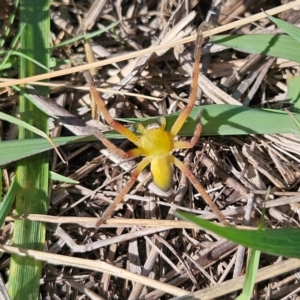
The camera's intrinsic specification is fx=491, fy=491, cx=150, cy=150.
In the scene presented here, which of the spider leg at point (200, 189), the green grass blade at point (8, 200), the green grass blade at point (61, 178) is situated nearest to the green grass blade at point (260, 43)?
the spider leg at point (200, 189)

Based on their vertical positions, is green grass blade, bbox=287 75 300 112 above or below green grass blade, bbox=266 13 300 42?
below

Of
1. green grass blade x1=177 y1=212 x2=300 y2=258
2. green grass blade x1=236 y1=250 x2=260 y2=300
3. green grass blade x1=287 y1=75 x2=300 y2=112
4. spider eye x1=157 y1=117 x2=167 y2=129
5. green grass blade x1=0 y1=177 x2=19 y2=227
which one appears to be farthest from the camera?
green grass blade x1=287 y1=75 x2=300 y2=112

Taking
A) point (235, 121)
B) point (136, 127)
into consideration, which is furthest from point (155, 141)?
point (235, 121)

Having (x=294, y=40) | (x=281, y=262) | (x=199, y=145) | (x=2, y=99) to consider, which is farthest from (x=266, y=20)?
(x=2, y=99)

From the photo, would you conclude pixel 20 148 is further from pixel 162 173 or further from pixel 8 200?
pixel 162 173

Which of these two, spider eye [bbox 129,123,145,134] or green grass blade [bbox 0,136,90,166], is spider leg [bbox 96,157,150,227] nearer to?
spider eye [bbox 129,123,145,134]

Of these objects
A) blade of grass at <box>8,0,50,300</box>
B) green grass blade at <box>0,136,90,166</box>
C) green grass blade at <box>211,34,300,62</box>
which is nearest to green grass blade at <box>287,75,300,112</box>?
green grass blade at <box>211,34,300,62</box>

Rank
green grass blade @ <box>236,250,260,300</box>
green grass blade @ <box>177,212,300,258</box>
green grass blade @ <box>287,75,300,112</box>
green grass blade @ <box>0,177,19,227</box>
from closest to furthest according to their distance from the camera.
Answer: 1. green grass blade @ <box>177,212,300,258</box>
2. green grass blade @ <box>236,250,260,300</box>
3. green grass blade @ <box>0,177,19,227</box>
4. green grass blade @ <box>287,75,300,112</box>
